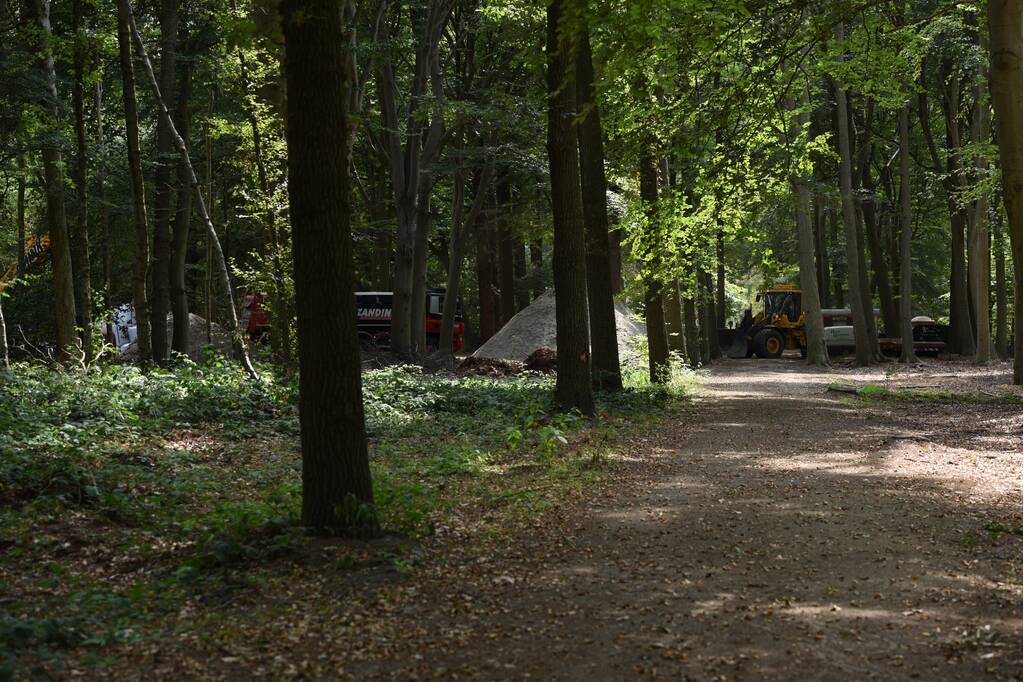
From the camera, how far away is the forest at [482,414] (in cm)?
482

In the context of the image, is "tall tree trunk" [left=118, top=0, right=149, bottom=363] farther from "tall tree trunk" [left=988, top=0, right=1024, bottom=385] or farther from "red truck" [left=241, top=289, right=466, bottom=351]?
"red truck" [left=241, top=289, right=466, bottom=351]

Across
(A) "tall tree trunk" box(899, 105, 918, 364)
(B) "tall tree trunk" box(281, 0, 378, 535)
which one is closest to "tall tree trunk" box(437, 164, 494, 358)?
(A) "tall tree trunk" box(899, 105, 918, 364)

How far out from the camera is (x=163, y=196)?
19.3 meters

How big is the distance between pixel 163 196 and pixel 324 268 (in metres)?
14.8

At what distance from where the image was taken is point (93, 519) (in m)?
6.87

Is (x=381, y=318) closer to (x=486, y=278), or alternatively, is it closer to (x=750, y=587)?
(x=486, y=278)

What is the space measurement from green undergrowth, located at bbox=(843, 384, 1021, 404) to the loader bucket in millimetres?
18060

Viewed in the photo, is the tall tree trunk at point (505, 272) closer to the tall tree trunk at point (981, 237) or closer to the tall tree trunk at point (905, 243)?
the tall tree trunk at point (905, 243)

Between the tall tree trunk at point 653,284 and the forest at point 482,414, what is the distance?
0.08 m

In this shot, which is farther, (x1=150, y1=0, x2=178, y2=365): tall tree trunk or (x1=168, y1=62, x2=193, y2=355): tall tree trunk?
(x1=168, y1=62, x2=193, y2=355): tall tree trunk

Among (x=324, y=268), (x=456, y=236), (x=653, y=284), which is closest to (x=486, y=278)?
(x=456, y=236)

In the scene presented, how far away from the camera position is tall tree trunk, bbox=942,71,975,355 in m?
28.4

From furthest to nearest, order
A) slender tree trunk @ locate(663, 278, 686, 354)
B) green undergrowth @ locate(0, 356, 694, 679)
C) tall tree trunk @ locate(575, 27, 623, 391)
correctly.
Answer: slender tree trunk @ locate(663, 278, 686, 354), tall tree trunk @ locate(575, 27, 623, 391), green undergrowth @ locate(0, 356, 694, 679)

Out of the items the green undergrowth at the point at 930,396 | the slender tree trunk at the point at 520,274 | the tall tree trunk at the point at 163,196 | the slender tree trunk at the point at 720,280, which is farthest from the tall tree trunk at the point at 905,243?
the tall tree trunk at the point at 163,196
